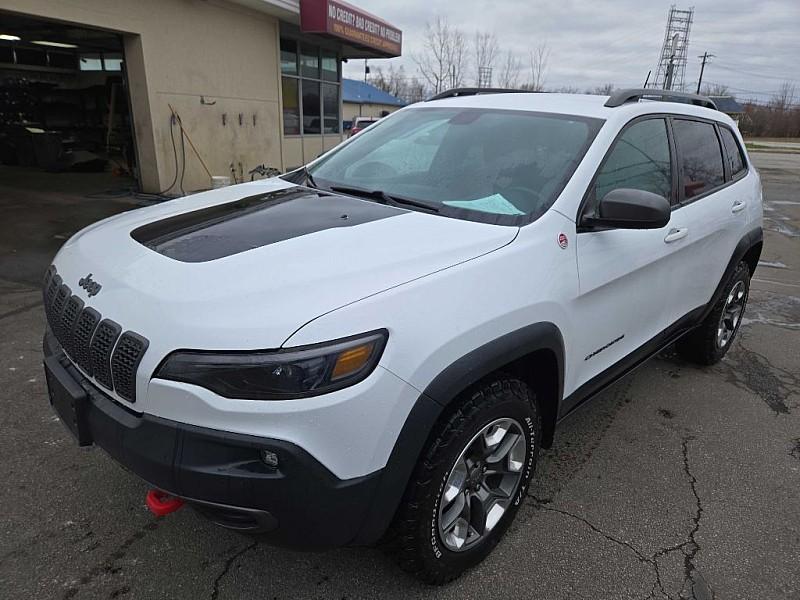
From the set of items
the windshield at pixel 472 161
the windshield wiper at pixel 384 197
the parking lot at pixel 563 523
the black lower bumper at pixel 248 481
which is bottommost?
the parking lot at pixel 563 523

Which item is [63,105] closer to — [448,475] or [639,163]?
[639,163]

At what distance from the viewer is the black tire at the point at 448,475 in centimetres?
191

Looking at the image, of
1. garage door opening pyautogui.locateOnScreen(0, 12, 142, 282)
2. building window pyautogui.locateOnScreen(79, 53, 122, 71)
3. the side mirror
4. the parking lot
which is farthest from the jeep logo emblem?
building window pyautogui.locateOnScreen(79, 53, 122, 71)

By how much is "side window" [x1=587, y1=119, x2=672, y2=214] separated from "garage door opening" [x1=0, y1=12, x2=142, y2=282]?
6325 millimetres

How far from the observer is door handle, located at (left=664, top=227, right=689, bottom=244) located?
3025 mm

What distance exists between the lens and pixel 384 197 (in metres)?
2.67

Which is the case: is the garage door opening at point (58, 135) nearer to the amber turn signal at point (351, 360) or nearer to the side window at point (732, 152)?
the amber turn signal at point (351, 360)

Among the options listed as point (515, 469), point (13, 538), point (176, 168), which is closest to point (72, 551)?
point (13, 538)

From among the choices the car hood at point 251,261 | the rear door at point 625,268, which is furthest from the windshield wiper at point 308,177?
the rear door at point 625,268

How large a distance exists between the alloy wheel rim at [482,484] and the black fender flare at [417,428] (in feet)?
0.84

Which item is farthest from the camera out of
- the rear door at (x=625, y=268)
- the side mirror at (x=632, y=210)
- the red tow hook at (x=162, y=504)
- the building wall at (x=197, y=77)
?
the building wall at (x=197, y=77)

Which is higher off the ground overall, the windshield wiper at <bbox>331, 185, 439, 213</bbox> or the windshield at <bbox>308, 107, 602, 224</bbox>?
the windshield at <bbox>308, 107, 602, 224</bbox>

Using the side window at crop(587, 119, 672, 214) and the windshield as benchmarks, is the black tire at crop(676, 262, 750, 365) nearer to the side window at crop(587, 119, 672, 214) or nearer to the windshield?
the side window at crop(587, 119, 672, 214)

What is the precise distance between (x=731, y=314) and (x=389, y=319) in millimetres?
3761
